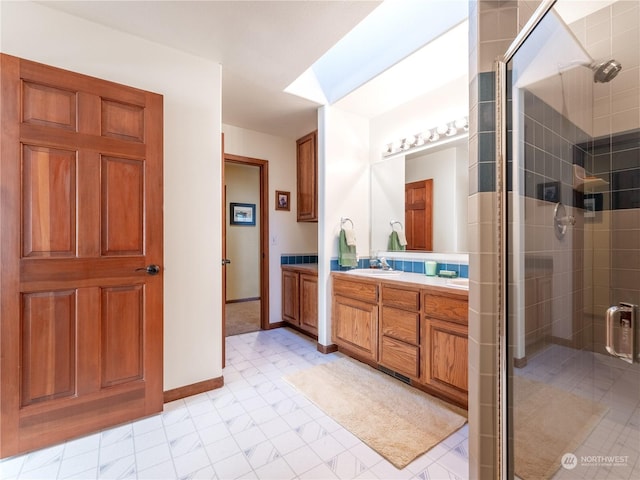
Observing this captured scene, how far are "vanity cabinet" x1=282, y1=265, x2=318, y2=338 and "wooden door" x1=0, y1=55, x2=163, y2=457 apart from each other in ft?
5.27

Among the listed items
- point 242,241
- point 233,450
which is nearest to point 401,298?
point 233,450

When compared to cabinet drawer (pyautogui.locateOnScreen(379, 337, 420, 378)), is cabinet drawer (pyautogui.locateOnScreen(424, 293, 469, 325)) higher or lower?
higher

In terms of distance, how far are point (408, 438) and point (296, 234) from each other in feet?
8.74

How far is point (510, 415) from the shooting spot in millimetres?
1194

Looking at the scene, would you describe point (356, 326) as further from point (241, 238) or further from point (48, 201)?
point (241, 238)

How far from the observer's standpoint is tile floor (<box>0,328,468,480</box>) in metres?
1.40

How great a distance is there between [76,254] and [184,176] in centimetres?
81

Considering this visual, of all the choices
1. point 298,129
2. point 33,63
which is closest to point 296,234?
point 298,129

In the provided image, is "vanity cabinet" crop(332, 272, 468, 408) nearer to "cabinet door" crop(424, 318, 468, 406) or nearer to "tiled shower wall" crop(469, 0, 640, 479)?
"cabinet door" crop(424, 318, 468, 406)

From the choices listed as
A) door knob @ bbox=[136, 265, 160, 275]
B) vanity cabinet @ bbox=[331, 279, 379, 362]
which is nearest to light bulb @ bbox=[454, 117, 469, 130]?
vanity cabinet @ bbox=[331, 279, 379, 362]

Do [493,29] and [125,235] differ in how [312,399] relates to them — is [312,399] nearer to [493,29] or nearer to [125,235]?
[125,235]

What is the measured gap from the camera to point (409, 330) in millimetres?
2146

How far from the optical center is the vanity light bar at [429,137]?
91.9 inches

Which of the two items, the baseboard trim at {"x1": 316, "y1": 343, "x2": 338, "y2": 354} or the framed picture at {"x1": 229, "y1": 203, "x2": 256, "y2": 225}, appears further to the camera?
the framed picture at {"x1": 229, "y1": 203, "x2": 256, "y2": 225}
